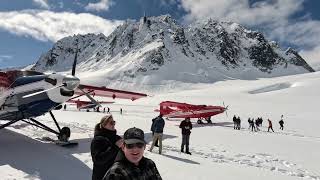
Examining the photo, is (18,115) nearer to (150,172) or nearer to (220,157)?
(220,157)

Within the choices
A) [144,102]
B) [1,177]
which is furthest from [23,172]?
[144,102]

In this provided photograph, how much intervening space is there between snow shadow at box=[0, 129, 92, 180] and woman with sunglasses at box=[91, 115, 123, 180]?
4.69 metres

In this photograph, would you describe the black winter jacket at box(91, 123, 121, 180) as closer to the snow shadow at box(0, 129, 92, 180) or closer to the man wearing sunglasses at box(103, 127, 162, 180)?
the man wearing sunglasses at box(103, 127, 162, 180)

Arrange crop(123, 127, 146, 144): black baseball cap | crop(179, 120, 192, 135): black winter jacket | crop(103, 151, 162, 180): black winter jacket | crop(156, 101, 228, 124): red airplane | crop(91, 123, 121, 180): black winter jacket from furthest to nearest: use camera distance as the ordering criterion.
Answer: crop(156, 101, 228, 124): red airplane, crop(179, 120, 192, 135): black winter jacket, crop(91, 123, 121, 180): black winter jacket, crop(123, 127, 146, 144): black baseball cap, crop(103, 151, 162, 180): black winter jacket

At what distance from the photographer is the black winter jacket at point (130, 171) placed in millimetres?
3551

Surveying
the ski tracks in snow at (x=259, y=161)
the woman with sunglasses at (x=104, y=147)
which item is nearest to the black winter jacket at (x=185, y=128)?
the ski tracks in snow at (x=259, y=161)

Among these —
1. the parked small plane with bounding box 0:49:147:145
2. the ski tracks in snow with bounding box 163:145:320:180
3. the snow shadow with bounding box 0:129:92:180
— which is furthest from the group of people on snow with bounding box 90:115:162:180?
the ski tracks in snow with bounding box 163:145:320:180

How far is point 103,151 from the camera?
6211 mm

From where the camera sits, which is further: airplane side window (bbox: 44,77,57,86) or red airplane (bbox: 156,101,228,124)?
red airplane (bbox: 156,101,228,124)

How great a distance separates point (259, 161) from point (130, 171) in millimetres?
13267

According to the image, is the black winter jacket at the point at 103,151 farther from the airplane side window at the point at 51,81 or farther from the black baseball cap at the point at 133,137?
the airplane side window at the point at 51,81

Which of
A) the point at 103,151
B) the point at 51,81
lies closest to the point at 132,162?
the point at 103,151

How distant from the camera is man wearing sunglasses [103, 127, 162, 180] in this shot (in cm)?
356

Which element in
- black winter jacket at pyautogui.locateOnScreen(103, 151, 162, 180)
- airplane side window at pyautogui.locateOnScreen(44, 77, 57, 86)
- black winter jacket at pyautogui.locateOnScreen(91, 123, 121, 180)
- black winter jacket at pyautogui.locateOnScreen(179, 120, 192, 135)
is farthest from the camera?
black winter jacket at pyautogui.locateOnScreen(179, 120, 192, 135)
